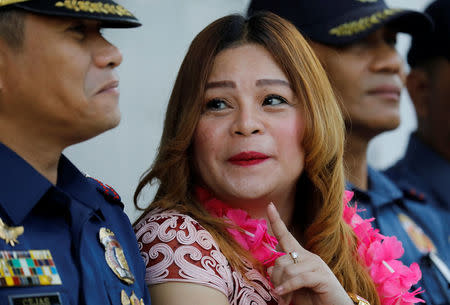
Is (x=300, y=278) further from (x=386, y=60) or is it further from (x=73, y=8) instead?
(x=386, y=60)

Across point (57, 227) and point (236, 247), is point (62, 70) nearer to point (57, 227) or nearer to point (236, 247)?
point (57, 227)

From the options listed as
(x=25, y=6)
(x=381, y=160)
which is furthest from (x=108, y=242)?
(x=381, y=160)

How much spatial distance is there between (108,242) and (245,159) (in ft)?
1.78

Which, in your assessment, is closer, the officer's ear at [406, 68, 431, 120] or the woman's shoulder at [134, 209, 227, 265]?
the woman's shoulder at [134, 209, 227, 265]

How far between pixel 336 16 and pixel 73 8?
1.77 meters

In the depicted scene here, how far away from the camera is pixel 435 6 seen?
4.04 meters

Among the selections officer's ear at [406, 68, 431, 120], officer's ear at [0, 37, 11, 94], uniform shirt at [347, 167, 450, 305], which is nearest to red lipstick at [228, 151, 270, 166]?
officer's ear at [0, 37, 11, 94]

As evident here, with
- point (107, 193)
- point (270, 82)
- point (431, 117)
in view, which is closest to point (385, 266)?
point (270, 82)

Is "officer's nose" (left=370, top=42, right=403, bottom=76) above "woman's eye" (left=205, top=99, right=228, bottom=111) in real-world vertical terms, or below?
below

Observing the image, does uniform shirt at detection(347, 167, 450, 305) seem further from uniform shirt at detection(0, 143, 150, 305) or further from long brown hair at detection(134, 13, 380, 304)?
uniform shirt at detection(0, 143, 150, 305)

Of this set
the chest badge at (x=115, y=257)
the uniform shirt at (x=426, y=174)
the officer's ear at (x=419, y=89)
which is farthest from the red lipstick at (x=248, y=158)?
the officer's ear at (x=419, y=89)

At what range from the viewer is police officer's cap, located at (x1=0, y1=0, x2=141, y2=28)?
1685 millimetres

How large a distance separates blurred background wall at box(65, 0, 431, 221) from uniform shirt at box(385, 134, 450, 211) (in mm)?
1309

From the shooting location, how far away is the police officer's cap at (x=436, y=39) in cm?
390
